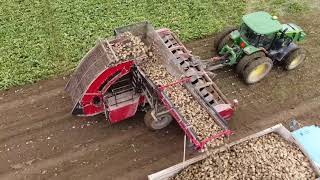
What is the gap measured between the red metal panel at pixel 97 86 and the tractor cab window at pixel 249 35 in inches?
178

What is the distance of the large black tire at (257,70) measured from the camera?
14.1 meters

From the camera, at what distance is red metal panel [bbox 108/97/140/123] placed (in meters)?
12.6

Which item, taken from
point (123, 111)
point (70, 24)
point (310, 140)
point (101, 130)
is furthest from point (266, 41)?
point (70, 24)

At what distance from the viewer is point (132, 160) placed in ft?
40.8

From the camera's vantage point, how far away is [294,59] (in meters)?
14.9

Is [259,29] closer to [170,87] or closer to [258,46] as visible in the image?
[258,46]

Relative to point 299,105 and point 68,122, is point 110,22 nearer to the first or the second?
point 68,122

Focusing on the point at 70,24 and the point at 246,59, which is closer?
the point at 246,59

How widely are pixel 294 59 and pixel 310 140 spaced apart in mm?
4011

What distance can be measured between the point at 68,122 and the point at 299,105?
7.91 meters

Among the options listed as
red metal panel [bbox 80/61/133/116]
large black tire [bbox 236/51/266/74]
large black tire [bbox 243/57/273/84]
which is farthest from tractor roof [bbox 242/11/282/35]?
red metal panel [bbox 80/61/133/116]

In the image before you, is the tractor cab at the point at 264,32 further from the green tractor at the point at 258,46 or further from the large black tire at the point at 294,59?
the large black tire at the point at 294,59

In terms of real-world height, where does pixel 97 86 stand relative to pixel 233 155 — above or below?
above

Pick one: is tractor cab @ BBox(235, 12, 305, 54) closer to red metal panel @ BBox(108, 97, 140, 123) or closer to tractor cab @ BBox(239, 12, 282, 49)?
tractor cab @ BBox(239, 12, 282, 49)
